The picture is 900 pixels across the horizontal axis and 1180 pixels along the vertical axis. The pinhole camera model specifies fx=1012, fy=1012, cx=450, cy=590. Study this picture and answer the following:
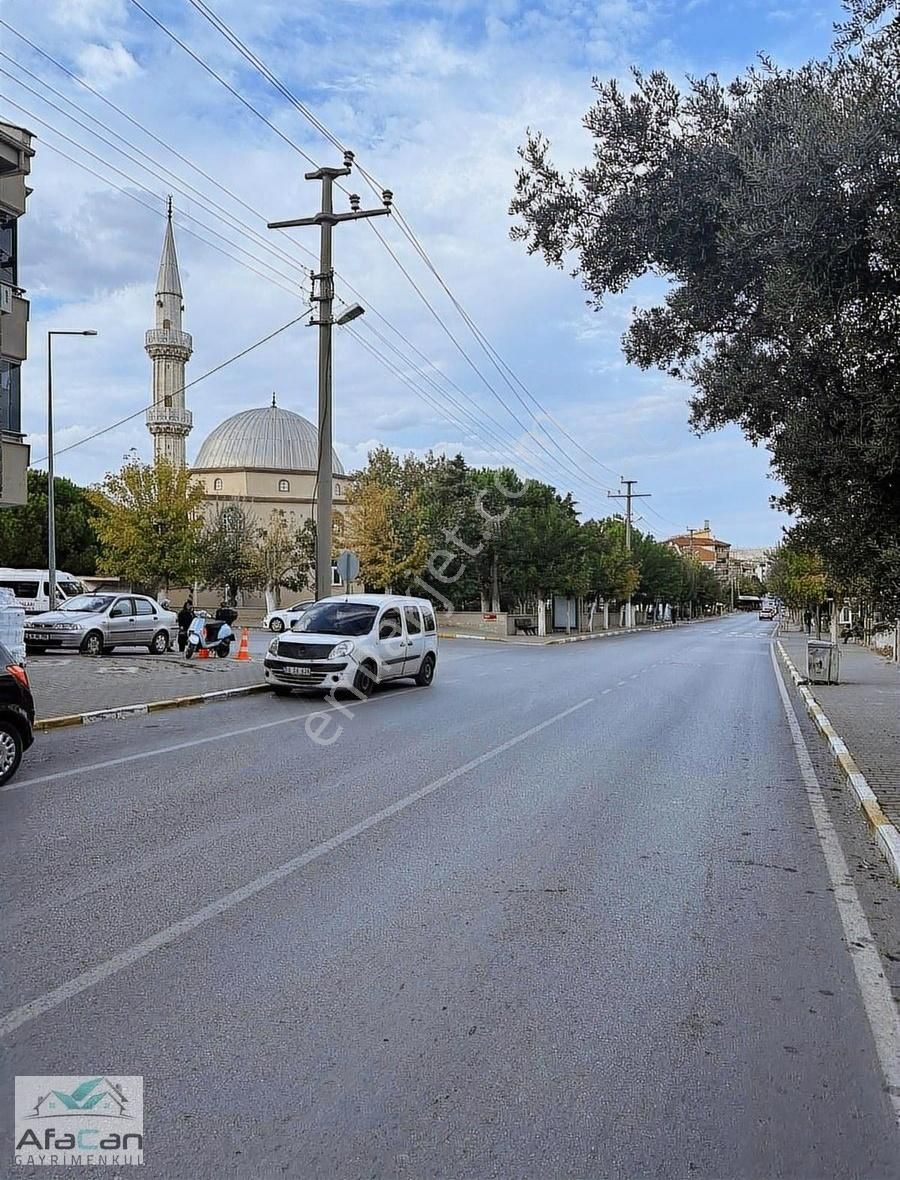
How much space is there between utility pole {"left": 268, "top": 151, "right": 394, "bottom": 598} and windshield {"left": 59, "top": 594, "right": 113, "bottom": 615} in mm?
7557

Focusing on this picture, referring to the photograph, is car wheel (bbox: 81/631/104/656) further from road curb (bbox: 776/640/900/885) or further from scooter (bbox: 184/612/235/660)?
road curb (bbox: 776/640/900/885)

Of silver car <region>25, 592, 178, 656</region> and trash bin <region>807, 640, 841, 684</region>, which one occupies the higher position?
silver car <region>25, 592, 178, 656</region>

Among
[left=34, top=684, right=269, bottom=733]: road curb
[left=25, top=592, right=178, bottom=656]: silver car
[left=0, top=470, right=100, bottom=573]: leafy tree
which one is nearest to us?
[left=34, top=684, right=269, bottom=733]: road curb

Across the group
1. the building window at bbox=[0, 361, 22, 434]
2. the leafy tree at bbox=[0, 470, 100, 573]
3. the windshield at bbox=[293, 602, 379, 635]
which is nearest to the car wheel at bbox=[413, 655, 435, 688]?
the windshield at bbox=[293, 602, 379, 635]

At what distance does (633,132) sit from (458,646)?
29.2m

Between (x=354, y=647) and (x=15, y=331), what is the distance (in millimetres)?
9933

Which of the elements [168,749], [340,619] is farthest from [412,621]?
[168,749]

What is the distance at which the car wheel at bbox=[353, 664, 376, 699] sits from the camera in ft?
58.3

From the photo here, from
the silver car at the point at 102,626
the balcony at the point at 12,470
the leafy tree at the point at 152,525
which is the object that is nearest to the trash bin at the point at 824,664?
the silver car at the point at 102,626

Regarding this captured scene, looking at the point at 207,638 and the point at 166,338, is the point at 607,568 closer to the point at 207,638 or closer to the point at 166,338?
the point at 166,338

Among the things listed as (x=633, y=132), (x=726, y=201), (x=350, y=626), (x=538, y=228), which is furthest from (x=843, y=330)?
(x=350, y=626)

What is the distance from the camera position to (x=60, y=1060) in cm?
378

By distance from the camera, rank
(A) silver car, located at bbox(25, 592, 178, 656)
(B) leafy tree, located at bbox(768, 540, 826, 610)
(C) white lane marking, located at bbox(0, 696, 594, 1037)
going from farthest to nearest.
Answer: (B) leafy tree, located at bbox(768, 540, 826, 610) → (A) silver car, located at bbox(25, 592, 178, 656) → (C) white lane marking, located at bbox(0, 696, 594, 1037)

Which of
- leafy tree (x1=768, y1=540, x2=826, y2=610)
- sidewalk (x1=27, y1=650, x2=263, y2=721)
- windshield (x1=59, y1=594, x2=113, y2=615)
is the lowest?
sidewalk (x1=27, y1=650, x2=263, y2=721)
